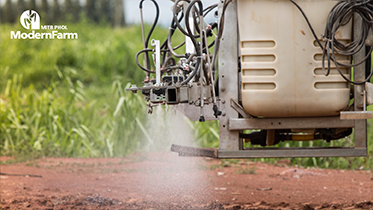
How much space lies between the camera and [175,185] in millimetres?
4965

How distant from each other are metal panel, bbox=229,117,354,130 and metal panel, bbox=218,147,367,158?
179 millimetres

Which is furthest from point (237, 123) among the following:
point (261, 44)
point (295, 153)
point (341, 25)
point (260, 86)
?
point (341, 25)

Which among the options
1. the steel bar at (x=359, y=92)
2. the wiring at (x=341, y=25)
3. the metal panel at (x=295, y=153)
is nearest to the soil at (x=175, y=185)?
the metal panel at (x=295, y=153)

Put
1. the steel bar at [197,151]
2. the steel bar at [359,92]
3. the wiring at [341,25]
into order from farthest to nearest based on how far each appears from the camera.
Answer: the steel bar at [197,151] < the steel bar at [359,92] < the wiring at [341,25]

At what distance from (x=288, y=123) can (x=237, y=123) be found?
37cm

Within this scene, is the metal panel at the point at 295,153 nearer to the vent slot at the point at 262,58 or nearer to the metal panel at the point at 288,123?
the metal panel at the point at 288,123

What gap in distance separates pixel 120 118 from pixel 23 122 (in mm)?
1687

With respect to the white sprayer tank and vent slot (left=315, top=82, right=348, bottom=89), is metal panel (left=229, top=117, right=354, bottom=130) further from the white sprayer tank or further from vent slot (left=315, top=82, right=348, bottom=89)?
vent slot (left=315, top=82, right=348, bottom=89)

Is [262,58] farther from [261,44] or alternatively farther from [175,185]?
[175,185]

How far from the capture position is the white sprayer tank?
312 cm

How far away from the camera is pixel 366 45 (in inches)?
127

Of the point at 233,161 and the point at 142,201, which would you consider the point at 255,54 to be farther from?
the point at 233,161

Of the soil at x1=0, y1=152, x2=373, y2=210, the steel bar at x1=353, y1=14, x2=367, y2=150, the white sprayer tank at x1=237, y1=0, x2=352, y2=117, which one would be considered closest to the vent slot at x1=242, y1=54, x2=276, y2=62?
the white sprayer tank at x1=237, y1=0, x2=352, y2=117

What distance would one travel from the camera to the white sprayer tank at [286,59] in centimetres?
312
